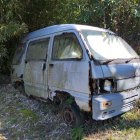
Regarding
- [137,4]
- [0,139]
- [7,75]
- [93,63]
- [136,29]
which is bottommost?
[0,139]

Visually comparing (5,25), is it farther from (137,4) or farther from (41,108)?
(137,4)

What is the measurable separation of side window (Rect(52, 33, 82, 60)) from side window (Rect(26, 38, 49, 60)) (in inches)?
15.7

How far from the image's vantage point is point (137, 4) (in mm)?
8336

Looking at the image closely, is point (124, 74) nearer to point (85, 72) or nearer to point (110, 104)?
point (110, 104)

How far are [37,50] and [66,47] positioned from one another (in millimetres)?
1296

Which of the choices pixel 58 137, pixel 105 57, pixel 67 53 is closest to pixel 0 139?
pixel 58 137

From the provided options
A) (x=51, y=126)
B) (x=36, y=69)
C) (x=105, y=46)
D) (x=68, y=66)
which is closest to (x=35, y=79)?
(x=36, y=69)

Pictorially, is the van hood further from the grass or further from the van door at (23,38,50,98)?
the van door at (23,38,50,98)

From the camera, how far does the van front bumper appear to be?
535 cm

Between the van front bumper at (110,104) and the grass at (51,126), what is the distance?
0.43 meters

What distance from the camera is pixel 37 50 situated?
7.32 m

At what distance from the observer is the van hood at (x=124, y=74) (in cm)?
559

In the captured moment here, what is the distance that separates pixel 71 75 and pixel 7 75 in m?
5.08

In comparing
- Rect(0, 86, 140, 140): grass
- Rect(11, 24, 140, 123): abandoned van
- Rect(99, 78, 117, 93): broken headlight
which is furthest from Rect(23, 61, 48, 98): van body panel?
Rect(99, 78, 117, 93): broken headlight
